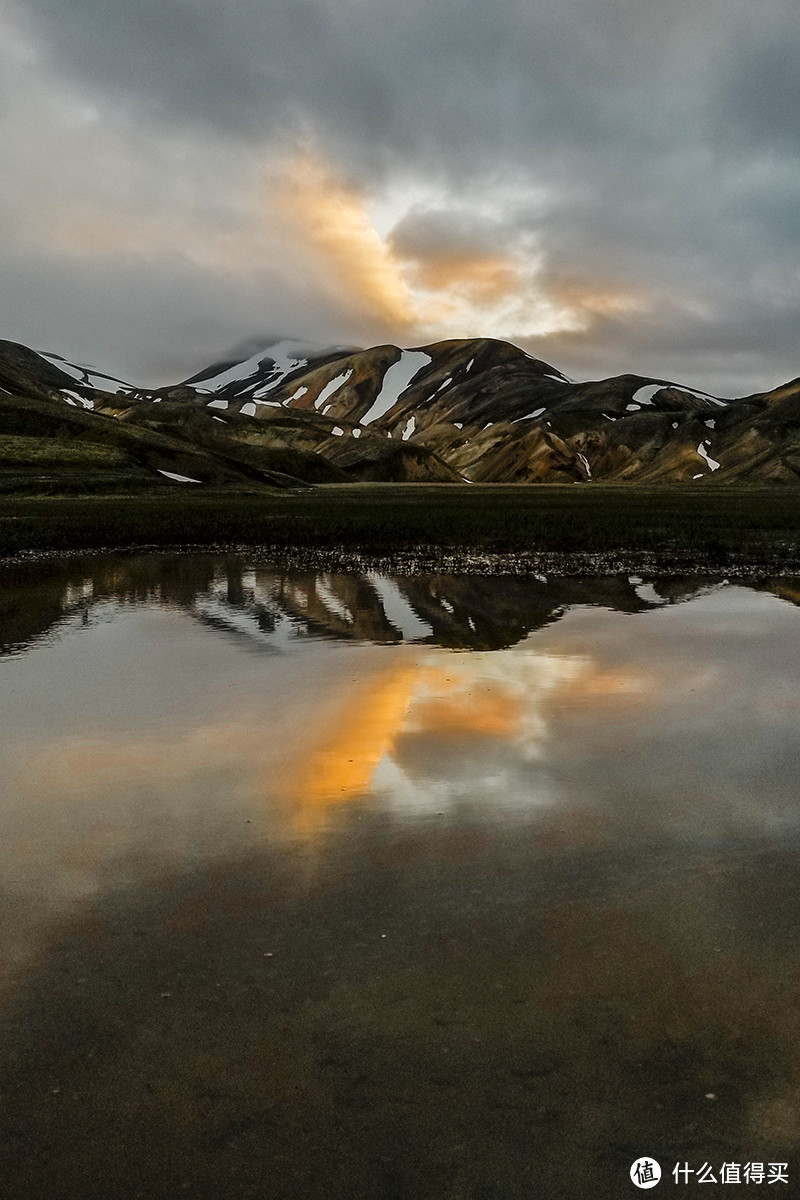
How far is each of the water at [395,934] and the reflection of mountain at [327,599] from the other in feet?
17.6

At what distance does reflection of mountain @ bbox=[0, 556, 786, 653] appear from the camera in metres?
22.2

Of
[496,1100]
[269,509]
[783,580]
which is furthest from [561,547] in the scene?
[269,509]

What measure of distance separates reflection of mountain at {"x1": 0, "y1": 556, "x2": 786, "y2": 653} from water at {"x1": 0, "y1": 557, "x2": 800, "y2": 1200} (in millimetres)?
5371

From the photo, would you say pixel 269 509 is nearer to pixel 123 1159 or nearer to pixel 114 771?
pixel 114 771

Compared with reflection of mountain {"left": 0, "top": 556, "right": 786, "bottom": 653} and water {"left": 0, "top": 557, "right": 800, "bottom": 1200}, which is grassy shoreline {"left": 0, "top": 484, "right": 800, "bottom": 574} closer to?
reflection of mountain {"left": 0, "top": 556, "right": 786, "bottom": 653}

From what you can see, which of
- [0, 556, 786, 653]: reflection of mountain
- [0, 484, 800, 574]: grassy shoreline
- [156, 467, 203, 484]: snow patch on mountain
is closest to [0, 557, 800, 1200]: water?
[0, 556, 786, 653]: reflection of mountain

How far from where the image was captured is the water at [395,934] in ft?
17.3

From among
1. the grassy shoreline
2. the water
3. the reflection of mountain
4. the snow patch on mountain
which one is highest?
the snow patch on mountain

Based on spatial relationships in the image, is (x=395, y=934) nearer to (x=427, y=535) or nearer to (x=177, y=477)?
(x=427, y=535)

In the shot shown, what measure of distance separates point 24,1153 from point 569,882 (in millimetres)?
4846

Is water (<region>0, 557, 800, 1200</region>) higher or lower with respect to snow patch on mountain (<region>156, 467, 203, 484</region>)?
lower

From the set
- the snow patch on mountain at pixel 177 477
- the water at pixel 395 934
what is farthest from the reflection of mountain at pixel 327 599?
the snow patch on mountain at pixel 177 477

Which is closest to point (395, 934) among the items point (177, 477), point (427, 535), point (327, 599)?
point (327, 599)

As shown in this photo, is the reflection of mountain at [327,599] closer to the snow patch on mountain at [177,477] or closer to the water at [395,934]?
the water at [395,934]
